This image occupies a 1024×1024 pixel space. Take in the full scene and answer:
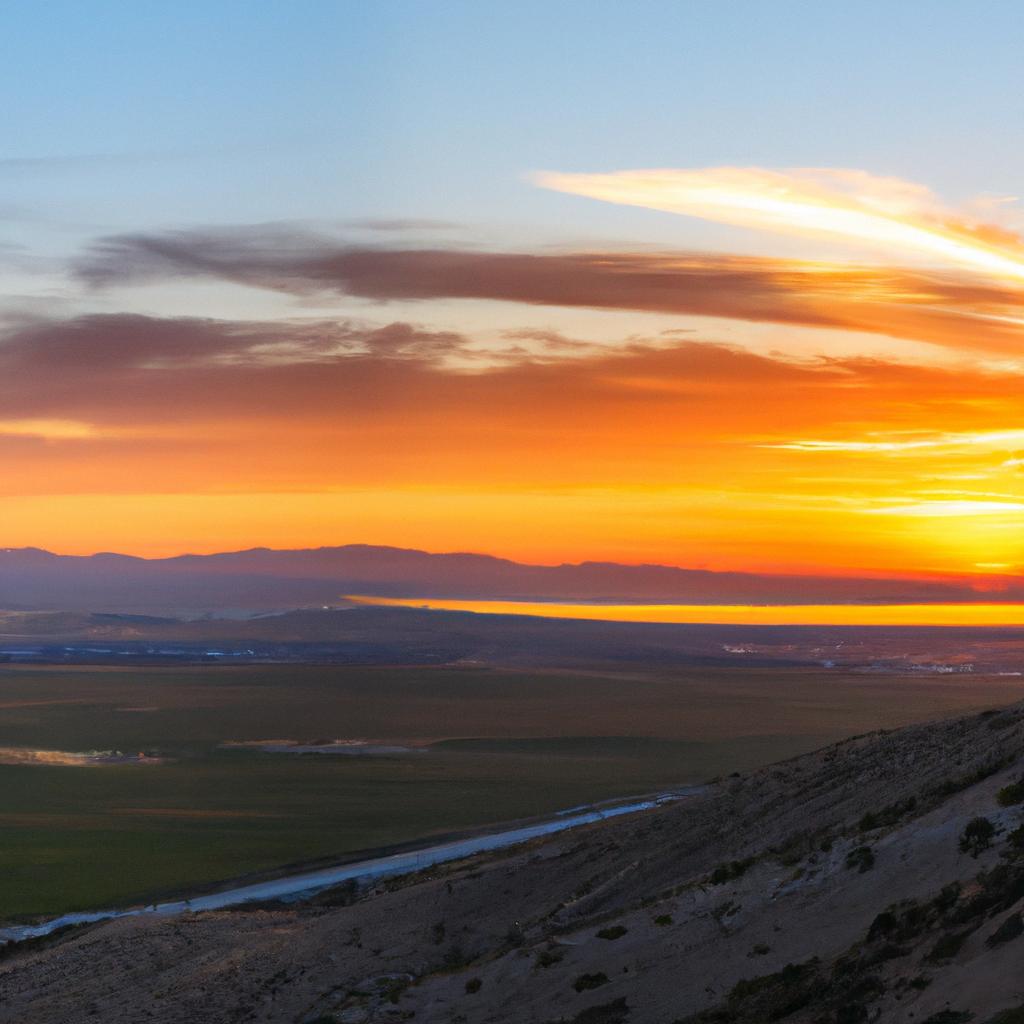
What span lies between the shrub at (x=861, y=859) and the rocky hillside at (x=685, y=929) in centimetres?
6

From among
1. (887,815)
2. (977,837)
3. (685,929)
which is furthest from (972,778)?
(685,929)

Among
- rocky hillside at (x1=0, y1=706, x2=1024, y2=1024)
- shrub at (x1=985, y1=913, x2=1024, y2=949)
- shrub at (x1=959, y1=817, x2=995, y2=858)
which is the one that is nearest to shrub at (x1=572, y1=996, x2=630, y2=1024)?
rocky hillside at (x1=0, y1=706, x2=1024, y2=1024)

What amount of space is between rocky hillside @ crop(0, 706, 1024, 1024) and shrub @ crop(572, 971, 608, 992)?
0.05m

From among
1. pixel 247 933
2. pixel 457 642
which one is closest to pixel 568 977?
pixel 247 933

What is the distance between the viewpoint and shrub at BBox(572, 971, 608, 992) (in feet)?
61.4

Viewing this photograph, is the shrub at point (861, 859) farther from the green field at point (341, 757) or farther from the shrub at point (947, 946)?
the green field at point (341, 757)

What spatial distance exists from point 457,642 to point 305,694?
74.7 m

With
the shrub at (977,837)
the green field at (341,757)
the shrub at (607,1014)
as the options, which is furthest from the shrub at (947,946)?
the green field at (341,757)

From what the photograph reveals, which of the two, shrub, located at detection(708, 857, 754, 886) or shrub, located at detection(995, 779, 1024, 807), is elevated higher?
shrub, located at detection(995, 779, 1024, 807)

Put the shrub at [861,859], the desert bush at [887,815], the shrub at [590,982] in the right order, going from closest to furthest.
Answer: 1. the shrub at [590,982]
2. the shrub at [861,859]
3. the desert bush at [887,815]

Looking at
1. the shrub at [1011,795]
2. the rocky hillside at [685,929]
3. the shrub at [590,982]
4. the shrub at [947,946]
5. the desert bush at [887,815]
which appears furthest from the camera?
the desert bush at [887,815]

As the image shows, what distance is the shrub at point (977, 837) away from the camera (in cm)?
1852

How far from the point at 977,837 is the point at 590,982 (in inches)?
226

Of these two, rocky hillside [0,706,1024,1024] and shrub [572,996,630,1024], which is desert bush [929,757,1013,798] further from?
shrub [572,996,630,1024]
